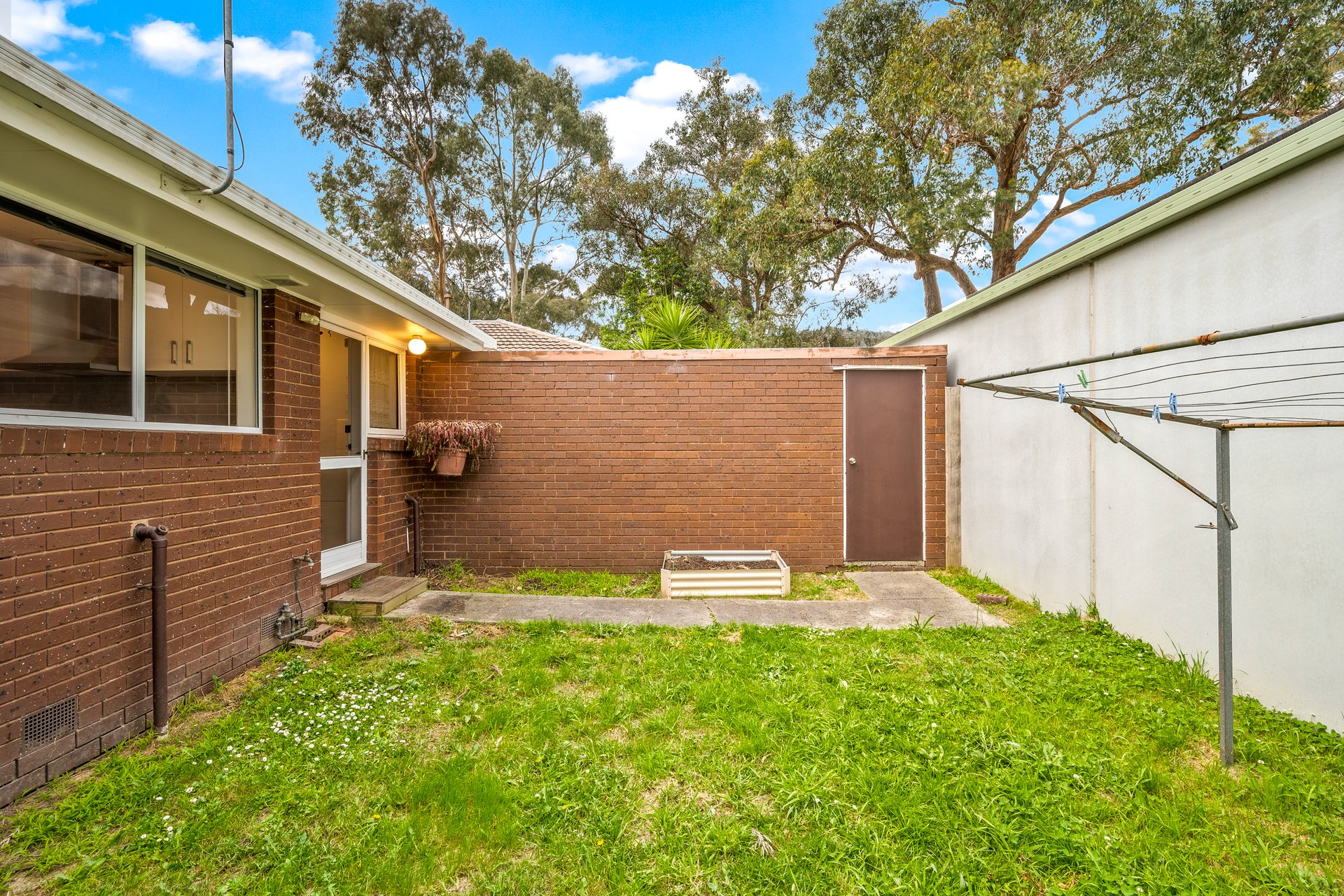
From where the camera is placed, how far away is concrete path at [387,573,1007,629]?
4305 mm

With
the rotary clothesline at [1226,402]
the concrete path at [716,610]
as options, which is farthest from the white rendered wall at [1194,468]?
the concrete path at [716,610]

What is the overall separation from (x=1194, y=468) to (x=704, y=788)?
10.4 feet

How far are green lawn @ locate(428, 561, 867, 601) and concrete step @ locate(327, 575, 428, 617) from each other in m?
0.54

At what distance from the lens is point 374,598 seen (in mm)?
4340

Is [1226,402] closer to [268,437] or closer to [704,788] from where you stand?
[704,788]

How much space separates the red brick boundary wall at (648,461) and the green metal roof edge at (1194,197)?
1567mm

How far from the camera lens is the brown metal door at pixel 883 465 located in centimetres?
579

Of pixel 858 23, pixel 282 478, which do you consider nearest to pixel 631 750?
pixel 282 478

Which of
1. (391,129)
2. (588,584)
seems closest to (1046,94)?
(588,584)

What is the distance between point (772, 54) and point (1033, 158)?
27.7 ft

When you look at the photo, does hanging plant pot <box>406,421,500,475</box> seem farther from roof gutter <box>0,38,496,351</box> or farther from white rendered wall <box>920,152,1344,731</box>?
white rendered wall <box>920,152,1344,731</box>

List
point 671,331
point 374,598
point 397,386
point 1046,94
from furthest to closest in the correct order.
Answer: point 1046,94
point 671,331
point 397,386
point 374,598

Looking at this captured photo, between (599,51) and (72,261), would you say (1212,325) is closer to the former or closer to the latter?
(72,261)

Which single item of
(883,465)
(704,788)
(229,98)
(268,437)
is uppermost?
→ (229,98)
